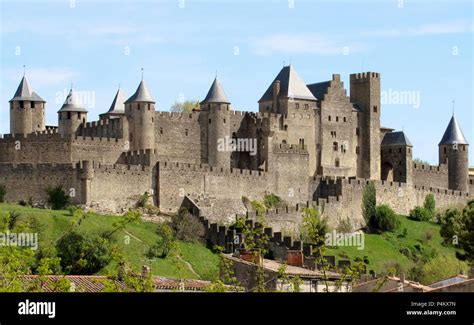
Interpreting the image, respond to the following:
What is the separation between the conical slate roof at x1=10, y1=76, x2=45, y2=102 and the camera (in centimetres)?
6288

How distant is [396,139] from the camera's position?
255 feet

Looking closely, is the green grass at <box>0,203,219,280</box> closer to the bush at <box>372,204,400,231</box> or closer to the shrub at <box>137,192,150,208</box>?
the shrub at <box>137,192,150,208</box>

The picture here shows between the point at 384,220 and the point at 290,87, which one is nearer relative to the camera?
the point at 384,220

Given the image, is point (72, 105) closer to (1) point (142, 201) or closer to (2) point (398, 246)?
(1) point (142, 201)

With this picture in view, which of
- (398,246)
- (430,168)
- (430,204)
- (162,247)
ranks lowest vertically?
(398,246)

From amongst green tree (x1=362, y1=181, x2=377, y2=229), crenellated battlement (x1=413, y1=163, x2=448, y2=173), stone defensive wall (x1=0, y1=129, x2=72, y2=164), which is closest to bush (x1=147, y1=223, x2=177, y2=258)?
stone defensive wall (x1=0, y1=129, x2=72, y2=164)

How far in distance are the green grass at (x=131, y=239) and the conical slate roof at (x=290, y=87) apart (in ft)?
56.8

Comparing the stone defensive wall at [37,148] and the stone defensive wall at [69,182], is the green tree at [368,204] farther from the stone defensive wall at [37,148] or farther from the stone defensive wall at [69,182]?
the stone defensive wall at [37,148]

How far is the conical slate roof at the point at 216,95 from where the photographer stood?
66.8 m


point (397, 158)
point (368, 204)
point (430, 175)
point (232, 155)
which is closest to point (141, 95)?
point (232, 155)

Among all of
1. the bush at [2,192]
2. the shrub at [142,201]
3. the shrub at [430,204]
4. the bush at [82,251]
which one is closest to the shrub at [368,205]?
the shrub at [430,204]

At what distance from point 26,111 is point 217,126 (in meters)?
10.4

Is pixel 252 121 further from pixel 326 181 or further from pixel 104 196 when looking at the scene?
pixel 104 196
